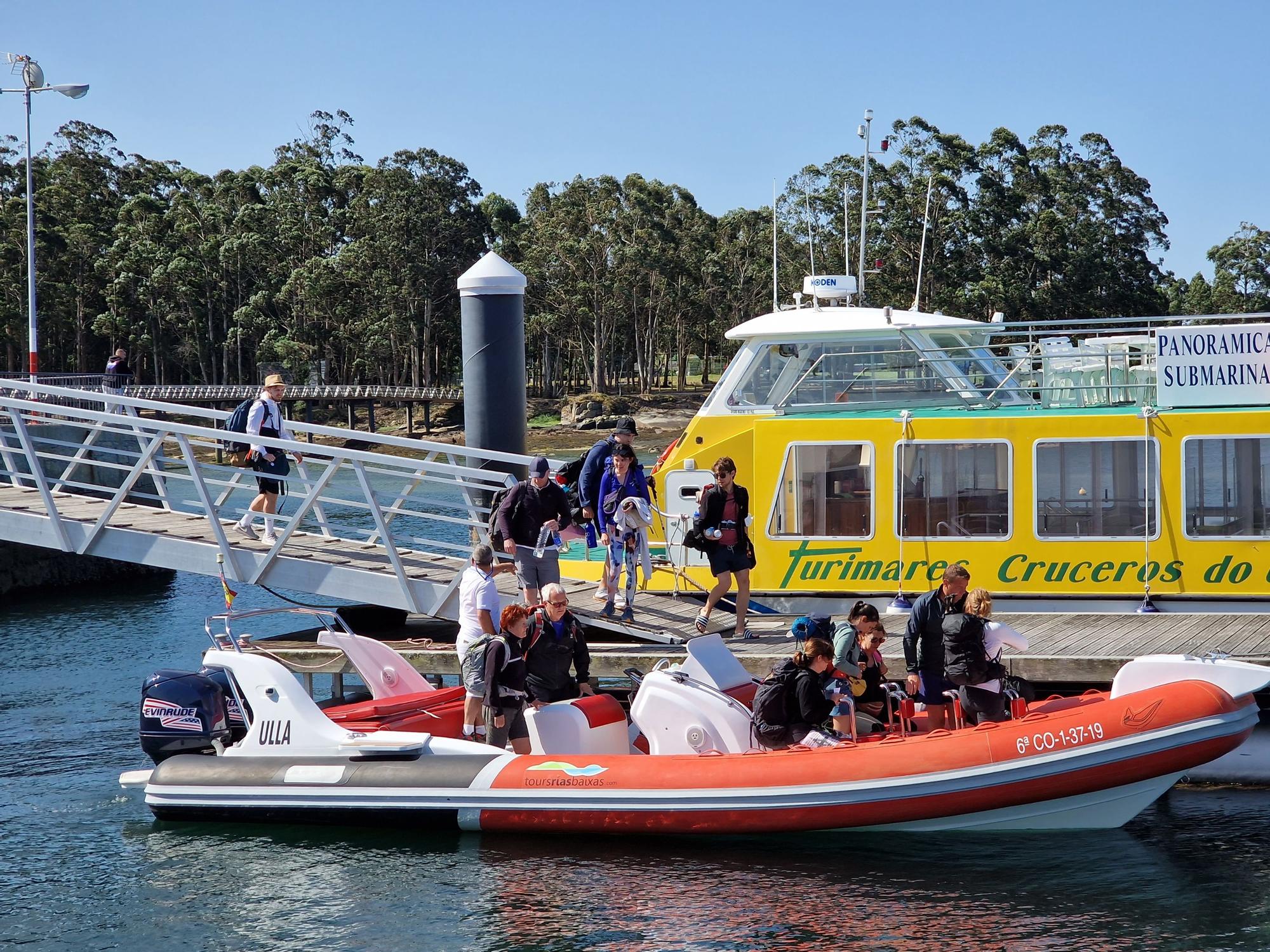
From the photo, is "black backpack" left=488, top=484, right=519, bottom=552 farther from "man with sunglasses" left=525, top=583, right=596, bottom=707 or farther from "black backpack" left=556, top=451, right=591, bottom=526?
"man with sunglasses" left=525, top=583, right=596, bottom=707

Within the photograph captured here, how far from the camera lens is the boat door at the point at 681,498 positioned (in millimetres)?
12977

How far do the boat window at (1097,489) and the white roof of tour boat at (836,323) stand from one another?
1873 millimetres

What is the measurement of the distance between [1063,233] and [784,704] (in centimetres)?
6695

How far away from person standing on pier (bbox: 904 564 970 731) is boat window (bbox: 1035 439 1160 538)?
296 cm

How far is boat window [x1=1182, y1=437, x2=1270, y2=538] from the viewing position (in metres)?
11.7

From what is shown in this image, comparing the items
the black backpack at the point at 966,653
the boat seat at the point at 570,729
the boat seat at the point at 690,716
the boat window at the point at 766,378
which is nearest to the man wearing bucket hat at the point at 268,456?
the boat seat at the point at 570,729

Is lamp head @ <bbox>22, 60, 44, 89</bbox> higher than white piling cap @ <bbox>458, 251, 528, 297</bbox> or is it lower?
higher

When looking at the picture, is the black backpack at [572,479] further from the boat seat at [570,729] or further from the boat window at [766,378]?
the boat seat at [570,729]

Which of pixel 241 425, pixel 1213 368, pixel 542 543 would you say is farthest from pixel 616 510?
pixel 1213 368

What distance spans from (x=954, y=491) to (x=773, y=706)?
371cm

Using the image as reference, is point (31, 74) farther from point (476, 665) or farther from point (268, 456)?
point (476, 665)

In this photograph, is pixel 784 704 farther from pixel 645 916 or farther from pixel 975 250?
pixel 975 250

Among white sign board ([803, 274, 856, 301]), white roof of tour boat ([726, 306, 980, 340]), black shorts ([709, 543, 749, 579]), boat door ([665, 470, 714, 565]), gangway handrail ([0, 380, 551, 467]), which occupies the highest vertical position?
white sign board ([803, 274, 856, 301])

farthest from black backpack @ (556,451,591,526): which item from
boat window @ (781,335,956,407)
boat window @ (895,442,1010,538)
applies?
boat window @ (895,442,1010,538)
